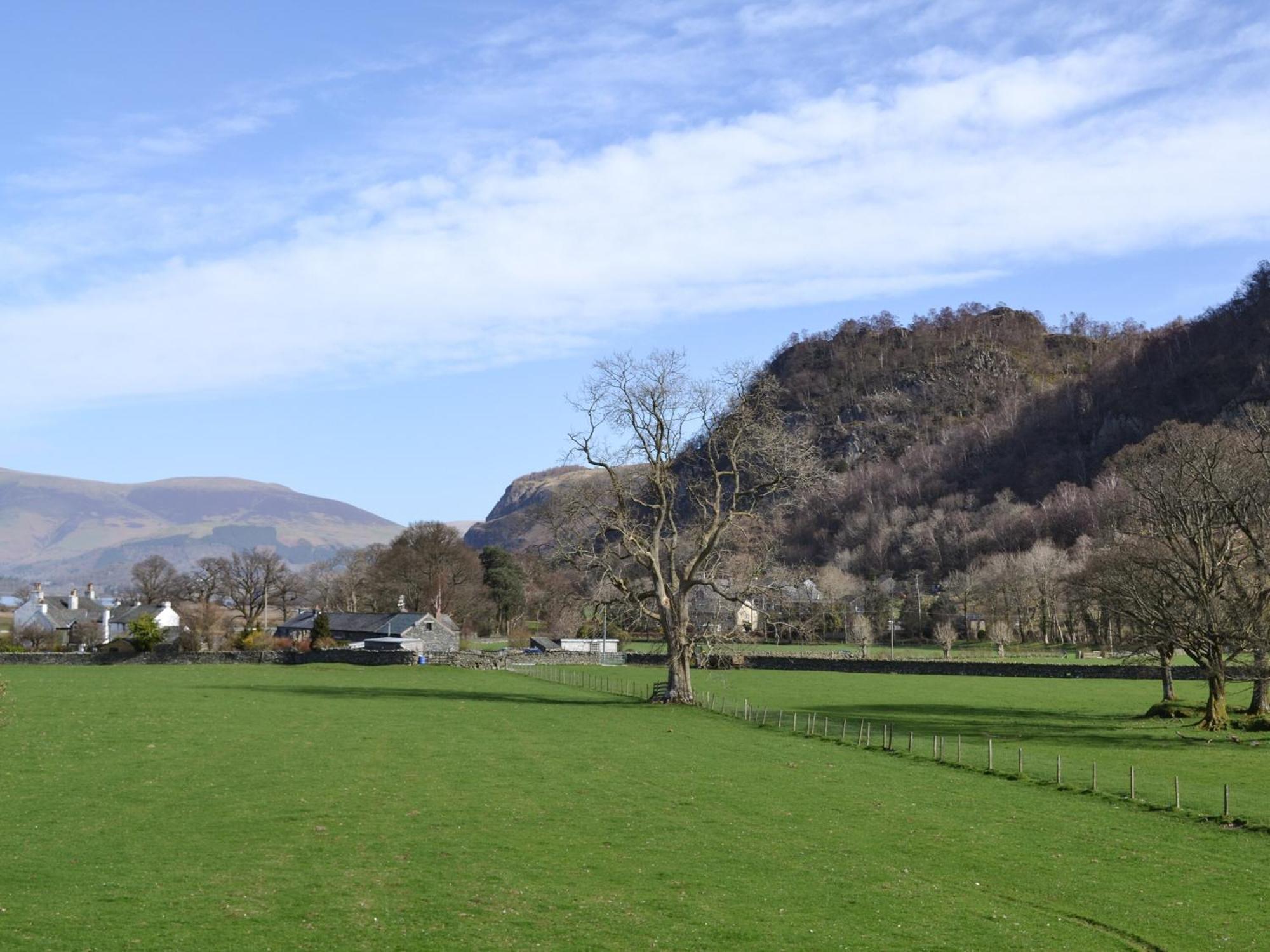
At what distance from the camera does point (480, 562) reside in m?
164

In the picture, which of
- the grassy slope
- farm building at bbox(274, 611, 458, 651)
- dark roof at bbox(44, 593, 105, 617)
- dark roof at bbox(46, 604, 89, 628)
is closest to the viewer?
the grassy slope

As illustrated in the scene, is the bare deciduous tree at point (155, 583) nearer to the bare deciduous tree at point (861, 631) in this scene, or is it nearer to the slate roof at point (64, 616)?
the slate roof at point (64, 616)

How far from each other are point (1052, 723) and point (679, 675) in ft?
61.2

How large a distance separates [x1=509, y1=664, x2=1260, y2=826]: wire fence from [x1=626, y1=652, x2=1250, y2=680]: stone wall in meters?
29.0

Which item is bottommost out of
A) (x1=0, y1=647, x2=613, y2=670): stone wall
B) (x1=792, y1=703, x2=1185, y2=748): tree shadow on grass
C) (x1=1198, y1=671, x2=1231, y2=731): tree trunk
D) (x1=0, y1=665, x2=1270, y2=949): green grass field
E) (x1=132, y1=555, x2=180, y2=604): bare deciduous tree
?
(x1=0, y1=647, x2=613, y2=670): stone wall

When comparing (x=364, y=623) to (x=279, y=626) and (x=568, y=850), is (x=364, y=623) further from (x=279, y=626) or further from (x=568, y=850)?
(x=568, y=850)

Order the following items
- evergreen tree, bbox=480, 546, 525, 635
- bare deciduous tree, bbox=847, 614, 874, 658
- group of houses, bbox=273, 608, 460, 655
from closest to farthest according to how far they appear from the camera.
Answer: group of houses, bbox=273, 608, 460, 655 < bare deciduous tree, bbox=847, 614, 874, 658 < evergreen tree, bbox=480, 546, 525, 635

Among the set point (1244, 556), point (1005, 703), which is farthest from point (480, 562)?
point (1244, 556)

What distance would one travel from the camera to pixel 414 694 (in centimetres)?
6675

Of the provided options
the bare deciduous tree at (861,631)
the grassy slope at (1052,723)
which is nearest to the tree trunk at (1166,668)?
the grassy slope at (1052,723)

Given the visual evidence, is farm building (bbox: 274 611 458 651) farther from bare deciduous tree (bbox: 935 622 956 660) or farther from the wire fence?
the wire fence

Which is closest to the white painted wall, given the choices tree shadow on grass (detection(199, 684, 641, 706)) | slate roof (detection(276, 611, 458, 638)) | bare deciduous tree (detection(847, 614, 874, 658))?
slate roof (detection(276, 611, 458, 638))

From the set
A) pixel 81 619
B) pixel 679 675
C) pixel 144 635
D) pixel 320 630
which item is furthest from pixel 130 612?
pixel 679 675

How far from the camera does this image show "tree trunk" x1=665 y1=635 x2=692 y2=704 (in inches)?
2377
